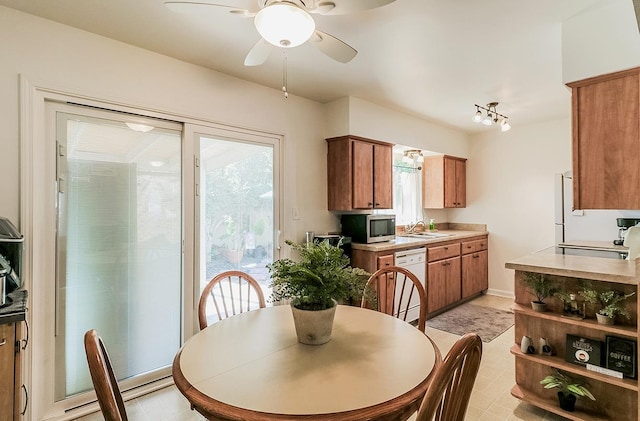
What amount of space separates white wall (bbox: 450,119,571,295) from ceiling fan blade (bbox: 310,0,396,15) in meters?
4.24

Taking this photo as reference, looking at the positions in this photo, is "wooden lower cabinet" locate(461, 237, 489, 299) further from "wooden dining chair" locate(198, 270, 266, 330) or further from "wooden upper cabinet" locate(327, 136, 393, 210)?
"wooden dining chair" locate(198, 270, 266, 330)

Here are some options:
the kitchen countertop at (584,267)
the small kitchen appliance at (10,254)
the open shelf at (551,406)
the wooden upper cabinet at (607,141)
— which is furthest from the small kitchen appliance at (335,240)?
the small kitchen appliance at (10,254)

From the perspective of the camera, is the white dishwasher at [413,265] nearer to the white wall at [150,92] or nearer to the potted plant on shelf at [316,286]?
the white wall at [150,92]

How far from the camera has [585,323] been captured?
188 cm

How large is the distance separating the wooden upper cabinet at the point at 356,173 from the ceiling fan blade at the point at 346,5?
2.07 m

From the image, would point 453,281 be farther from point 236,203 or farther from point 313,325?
point 313,325

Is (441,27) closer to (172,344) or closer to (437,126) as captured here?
(437,126)

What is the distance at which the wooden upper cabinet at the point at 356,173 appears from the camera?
3479mm

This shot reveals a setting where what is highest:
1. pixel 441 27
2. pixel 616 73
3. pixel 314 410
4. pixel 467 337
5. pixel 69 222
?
Result: pixel 441 27

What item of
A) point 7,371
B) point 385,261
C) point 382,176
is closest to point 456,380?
point 7,371

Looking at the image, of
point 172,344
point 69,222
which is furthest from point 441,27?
point 172,344

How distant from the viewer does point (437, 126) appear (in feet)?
15.3

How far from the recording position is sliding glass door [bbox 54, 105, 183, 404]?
215 centimetres

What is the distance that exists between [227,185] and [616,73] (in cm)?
283
